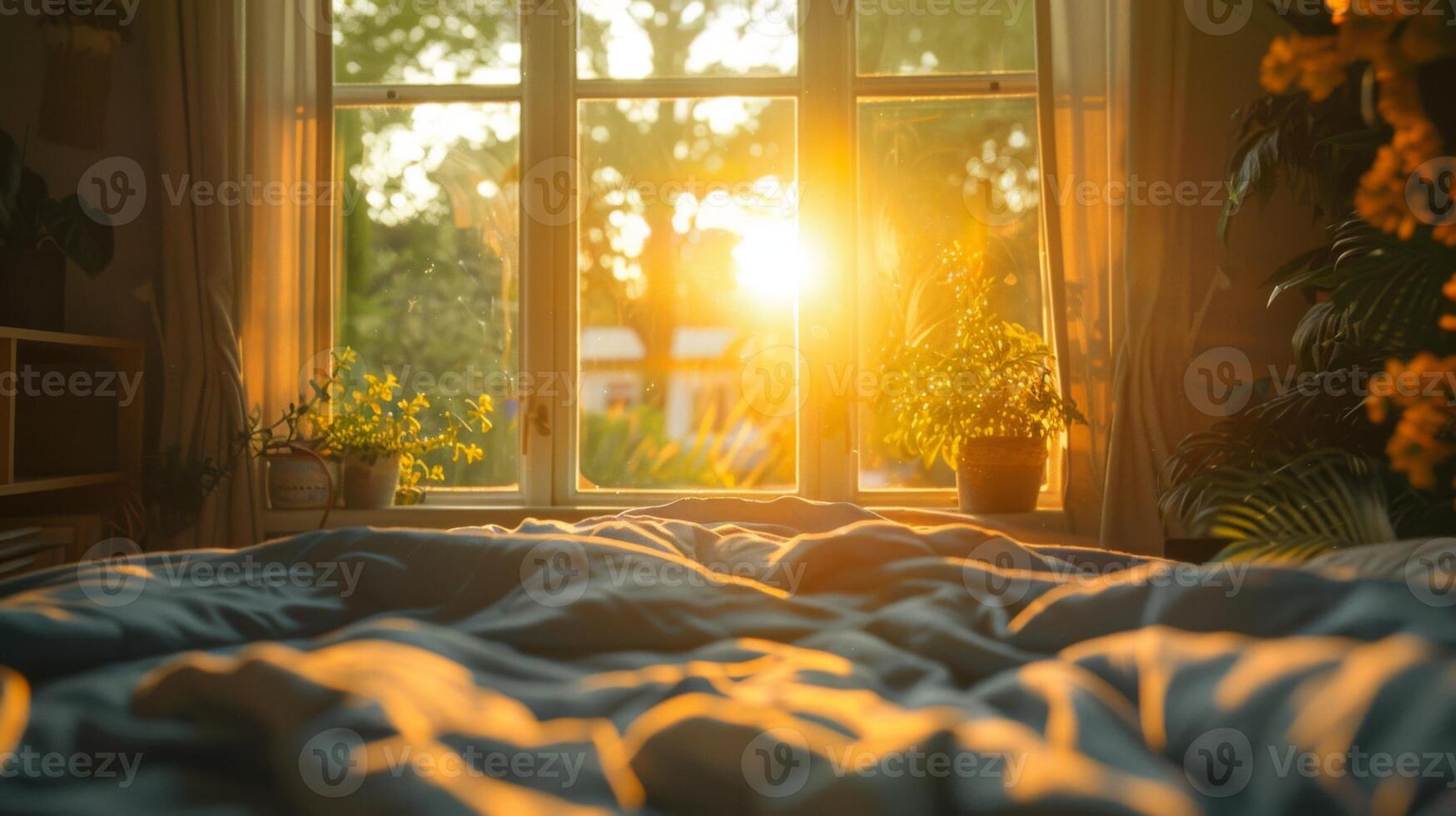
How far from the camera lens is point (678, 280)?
3402 millimetres

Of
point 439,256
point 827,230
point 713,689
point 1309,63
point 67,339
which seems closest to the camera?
point 713,689

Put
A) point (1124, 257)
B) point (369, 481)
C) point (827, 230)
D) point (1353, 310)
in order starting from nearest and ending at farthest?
1. point (1353, 310)
2. point (1124, 257)
3. point (369, 481)
4. point (827, 230)

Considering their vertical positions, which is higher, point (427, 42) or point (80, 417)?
point (427, 42)

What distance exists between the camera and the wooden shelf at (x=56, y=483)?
8.50ft

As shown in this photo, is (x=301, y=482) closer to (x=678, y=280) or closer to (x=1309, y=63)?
(x=678, y=280)

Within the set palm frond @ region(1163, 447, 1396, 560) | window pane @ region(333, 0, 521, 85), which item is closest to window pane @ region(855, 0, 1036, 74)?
window pane @ region(333, 0, 521, 85)

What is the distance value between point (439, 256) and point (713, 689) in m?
2.87

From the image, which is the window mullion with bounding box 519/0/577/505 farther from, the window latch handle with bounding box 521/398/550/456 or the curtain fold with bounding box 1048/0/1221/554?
the curtain fold with bounding box 1048/0/1221/554

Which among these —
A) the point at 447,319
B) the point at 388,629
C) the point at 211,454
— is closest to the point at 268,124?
the point at 447,319

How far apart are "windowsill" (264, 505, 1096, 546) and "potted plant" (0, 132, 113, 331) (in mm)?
913

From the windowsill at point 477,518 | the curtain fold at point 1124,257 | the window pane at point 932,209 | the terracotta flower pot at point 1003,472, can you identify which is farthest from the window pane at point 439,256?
the curtain fold at point 1124,257

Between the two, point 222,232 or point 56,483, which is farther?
point 222,232

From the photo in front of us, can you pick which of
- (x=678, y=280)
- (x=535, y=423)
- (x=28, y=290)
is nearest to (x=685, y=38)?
(x=678, y=280)

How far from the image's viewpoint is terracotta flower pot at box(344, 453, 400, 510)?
3158 mm
